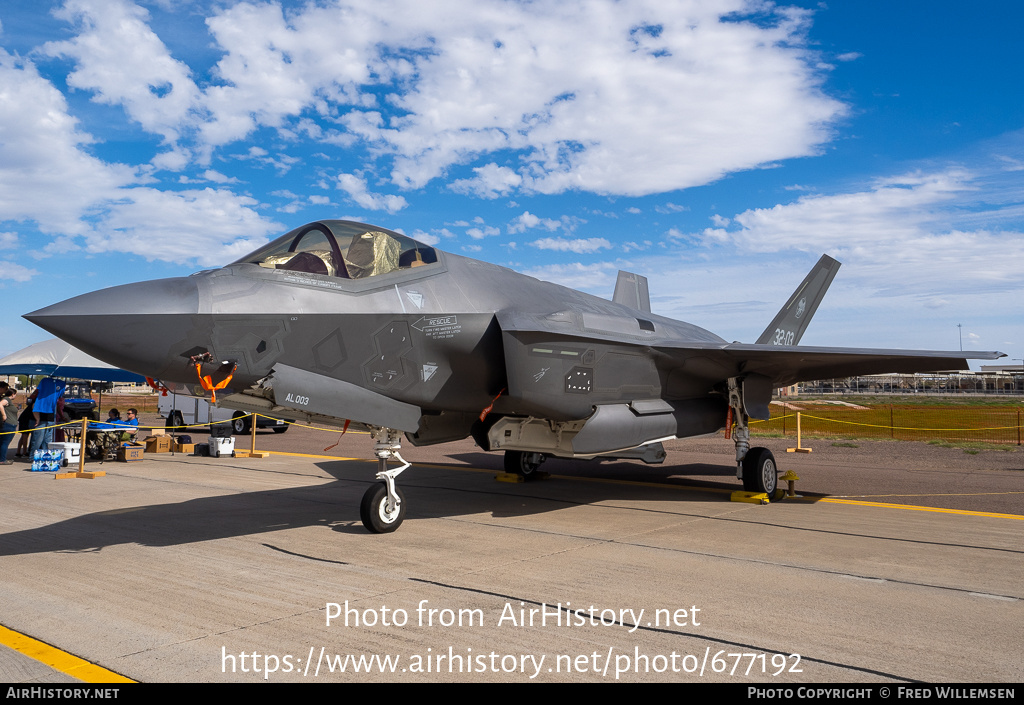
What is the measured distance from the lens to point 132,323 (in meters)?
4.84

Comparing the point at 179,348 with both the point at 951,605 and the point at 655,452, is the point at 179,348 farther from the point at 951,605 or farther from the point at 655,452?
the point at 655,452

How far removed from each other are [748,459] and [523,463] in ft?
12.3

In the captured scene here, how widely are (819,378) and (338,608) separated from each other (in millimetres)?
8984

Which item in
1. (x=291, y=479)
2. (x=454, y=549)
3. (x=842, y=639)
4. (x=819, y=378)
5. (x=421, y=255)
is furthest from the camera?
(x=291, y=479)

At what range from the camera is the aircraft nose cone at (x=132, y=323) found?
4676 mm

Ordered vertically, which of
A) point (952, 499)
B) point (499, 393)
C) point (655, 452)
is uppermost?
point (499, 393)

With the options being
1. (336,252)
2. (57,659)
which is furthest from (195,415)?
(57,659)

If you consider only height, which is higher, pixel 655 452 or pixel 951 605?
pixel 655 452

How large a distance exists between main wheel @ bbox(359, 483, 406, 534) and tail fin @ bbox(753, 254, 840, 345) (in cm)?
842

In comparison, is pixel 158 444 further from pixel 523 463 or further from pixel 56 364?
pixel 523 463

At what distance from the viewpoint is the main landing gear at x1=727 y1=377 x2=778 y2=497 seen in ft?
31.2
